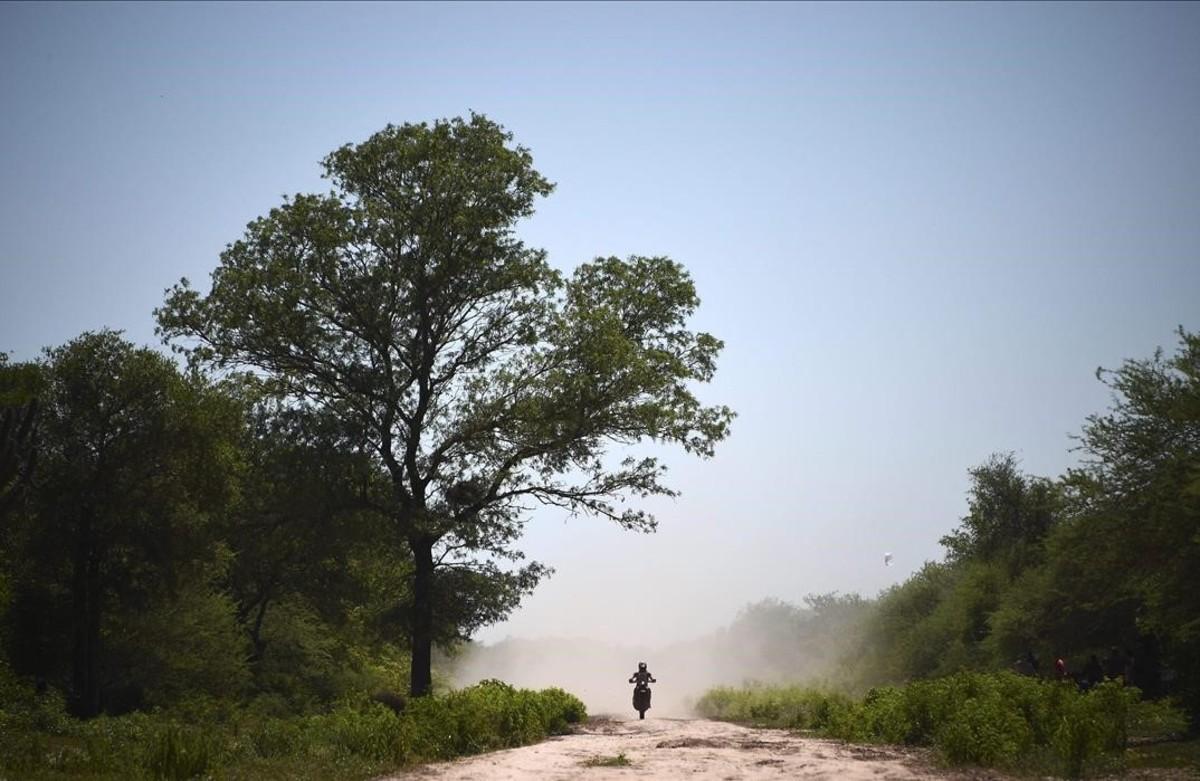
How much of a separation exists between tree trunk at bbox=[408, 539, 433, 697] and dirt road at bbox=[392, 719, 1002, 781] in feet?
29.1

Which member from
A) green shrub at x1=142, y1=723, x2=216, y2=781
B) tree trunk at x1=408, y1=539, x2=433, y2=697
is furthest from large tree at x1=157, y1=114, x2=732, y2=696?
green shrub at x1=142, y1=723, x2=216, y2=781

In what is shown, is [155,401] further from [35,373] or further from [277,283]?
[277,283]

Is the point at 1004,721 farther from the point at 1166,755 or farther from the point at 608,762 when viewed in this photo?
the point at 608,762

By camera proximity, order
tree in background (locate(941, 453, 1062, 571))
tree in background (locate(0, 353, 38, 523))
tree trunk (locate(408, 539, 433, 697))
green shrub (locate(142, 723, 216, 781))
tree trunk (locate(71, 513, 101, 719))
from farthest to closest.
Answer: tree in background (locate(941, 453, 1062, 571)), tree trunk (locate(71, 513, 101, 719)), tree trunk (locate(408, 539, 433, 697)), tree in background (locate(0, 353, 38, 523)), green shrub (locate(142, 723, 216, 781))

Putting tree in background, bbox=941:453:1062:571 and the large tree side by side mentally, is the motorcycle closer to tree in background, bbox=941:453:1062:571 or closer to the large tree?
the large tree

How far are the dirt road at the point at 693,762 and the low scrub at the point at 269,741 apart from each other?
876 millimetres

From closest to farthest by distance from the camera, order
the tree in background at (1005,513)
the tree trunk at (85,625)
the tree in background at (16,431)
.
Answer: the tree in background at (16,431), the tree trunk at (85,625), the tree in background at (1005,513)

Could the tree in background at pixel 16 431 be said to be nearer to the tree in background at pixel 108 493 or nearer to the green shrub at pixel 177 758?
the tree in background at pixel 108 493

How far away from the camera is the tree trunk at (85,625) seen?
30.8 metres

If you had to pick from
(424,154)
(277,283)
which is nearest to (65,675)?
(277,283)

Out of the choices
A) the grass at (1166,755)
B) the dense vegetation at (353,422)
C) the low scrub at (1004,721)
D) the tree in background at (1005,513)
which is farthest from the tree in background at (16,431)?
the tree in background at (1005,513)

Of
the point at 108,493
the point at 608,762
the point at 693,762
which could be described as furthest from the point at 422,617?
the point at 693,762

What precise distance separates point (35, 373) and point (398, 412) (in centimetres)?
1391

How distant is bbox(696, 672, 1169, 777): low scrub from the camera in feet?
45.9
